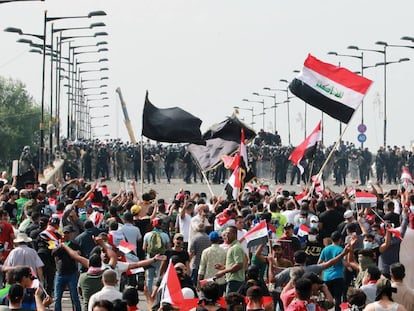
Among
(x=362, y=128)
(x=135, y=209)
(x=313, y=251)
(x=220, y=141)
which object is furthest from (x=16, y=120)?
(x=313, y=251)

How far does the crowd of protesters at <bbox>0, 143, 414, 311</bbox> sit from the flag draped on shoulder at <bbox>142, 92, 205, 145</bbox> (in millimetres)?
2451

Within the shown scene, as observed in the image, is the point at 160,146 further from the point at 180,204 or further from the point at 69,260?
the point at 69,260

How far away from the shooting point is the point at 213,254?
61.4ft

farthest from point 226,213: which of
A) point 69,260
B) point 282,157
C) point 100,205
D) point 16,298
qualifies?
point 282,157

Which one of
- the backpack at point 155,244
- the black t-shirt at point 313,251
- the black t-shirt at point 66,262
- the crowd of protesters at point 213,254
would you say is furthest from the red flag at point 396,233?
the black t-shirt at point 66,262

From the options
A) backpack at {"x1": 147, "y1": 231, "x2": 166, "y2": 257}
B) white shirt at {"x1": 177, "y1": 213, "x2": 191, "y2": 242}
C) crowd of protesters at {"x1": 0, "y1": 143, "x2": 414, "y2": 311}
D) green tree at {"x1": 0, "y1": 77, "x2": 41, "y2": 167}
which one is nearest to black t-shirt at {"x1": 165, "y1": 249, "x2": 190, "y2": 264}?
crowd of protesters at {"x1": 0, "y1": 143, "x2": 414, "y2": 311}

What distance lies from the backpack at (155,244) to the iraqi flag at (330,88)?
7.02 metres

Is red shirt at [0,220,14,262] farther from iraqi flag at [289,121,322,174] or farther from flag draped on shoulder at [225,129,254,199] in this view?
iraqi flag at [289,121,322,174]

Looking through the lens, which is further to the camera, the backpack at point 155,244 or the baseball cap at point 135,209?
the baseball cap at point 135,209

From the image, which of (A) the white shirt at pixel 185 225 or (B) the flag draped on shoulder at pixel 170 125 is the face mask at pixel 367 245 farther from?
(B) the flag draped on shoulder at pixel 170 125

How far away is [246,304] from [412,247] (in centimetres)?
503

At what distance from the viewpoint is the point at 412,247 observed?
1906 centimetres

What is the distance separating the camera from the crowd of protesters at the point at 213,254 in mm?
14406

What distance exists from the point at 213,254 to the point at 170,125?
1037 centimetres
